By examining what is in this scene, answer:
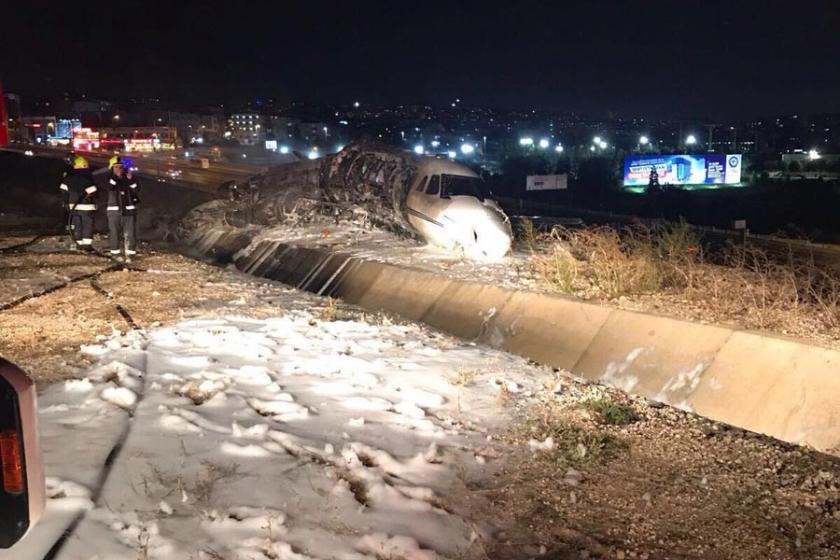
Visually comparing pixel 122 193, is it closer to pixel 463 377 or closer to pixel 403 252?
pixel 403 252

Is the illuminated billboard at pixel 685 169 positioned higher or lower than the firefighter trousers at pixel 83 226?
higher

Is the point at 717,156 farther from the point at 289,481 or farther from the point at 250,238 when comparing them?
the point at 289,481

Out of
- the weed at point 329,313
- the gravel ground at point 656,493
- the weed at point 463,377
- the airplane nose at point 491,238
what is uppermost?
the airplane nose at point 491,238

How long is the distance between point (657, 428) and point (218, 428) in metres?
4.22

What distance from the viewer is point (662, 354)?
9250 mm

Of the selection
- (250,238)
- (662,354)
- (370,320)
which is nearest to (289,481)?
(662,354)

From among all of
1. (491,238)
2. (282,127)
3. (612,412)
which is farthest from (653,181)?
(282,127)

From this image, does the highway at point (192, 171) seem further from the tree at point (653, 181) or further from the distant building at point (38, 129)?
the distant building at point (38, 129)

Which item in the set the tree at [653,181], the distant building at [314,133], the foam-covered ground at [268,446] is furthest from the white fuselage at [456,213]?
the distant building at [314,133]

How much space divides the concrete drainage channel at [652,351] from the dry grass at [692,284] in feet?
1.49

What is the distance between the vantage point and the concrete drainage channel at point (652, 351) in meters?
7.63

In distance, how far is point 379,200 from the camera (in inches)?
789

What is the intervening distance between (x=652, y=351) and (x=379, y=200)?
11.7 meters

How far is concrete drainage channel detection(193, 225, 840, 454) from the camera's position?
7629mm
